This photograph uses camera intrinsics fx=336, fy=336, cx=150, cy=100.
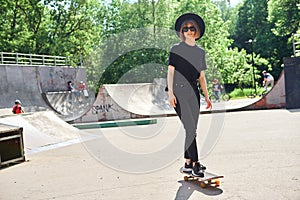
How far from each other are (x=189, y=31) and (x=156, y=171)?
6.75ft

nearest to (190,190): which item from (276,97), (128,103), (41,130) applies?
(41,130)

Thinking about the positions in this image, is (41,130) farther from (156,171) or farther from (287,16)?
(287,16)

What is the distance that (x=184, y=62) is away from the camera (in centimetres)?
420

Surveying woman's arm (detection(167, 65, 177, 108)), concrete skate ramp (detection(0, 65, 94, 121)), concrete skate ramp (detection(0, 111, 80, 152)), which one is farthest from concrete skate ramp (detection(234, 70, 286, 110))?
woman's arm (detection(167, 65, 177, 108))

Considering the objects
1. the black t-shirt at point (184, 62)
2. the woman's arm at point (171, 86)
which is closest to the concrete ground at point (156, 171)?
the woman's arm at point (171, 86)

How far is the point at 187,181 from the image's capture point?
422cm

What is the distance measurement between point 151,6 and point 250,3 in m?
25.2

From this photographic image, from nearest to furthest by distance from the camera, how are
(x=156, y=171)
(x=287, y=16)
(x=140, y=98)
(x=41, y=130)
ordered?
(x=156, y=171) < (x=41, y=130) < (x=140, y=98) < (x=287, y=16)

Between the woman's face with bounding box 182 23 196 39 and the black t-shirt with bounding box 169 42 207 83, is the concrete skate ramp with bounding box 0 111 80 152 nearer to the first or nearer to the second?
the black t-shirt with bounding box 169 42 207 83

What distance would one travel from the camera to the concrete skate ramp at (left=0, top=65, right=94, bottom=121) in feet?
69.2

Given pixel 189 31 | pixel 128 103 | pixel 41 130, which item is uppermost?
pixel 189 31

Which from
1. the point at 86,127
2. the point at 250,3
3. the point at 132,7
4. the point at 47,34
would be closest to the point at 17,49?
the point at 47,34

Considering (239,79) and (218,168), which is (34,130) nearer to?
(218,168)

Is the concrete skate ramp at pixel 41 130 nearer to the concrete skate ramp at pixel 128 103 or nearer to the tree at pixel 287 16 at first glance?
the concrete skate ramp at pixel 128 103
